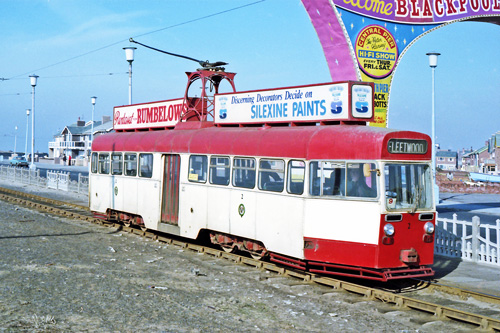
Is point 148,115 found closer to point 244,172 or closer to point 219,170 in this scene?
point 219,170

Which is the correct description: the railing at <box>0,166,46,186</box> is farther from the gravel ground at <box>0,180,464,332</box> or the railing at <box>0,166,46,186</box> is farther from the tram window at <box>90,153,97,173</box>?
the gravel ground at <box>0,180,464,332</box>

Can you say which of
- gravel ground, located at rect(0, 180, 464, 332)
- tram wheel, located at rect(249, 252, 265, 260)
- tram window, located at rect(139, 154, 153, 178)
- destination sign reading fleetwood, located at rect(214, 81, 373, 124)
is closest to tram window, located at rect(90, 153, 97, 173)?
tram window, located at rect(139, 154, 153, 178)

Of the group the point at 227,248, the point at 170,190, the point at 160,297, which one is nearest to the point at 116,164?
the point at 170,190

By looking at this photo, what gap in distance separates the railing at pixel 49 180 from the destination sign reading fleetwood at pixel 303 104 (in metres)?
20.8

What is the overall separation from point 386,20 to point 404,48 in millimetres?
1211

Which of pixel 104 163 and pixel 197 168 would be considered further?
pixel 104 163

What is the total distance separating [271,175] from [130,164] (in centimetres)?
754

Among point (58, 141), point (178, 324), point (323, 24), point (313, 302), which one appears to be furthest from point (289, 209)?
point (58, 141)

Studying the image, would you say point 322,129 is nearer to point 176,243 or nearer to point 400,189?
point 400,189

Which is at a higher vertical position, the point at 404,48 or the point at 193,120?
the point at 404,48

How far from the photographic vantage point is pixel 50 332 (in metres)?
8.27

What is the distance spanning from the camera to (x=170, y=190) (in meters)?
16.7

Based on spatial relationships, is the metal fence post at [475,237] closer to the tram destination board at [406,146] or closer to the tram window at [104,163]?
the tram destination board at [406,146]

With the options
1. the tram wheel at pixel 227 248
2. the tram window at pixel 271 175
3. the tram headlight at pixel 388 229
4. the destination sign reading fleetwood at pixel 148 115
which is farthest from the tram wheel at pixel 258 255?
the destination sign reading fleetwood at pixel 148 115
